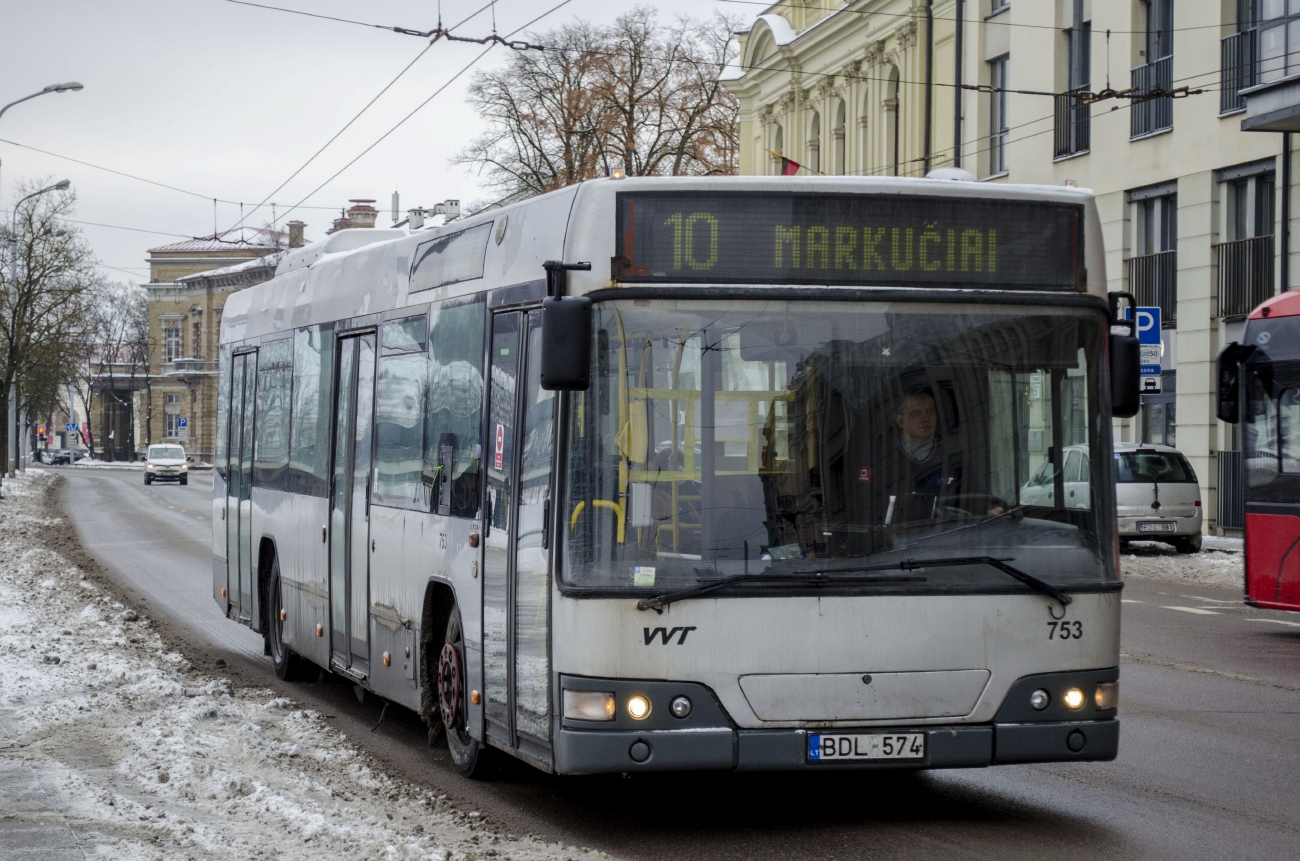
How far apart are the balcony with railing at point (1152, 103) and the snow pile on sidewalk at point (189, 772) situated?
24532mm

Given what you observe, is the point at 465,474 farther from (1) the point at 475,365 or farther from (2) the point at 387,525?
(2) the point at 387,525

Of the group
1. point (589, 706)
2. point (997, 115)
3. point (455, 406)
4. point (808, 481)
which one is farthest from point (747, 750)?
point (997, 115)

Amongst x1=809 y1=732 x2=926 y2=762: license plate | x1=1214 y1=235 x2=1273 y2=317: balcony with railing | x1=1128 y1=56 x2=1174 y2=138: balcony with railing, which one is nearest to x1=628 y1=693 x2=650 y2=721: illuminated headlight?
x1=809 y1=732 x2=926 y2=762: license plate

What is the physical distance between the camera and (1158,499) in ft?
90.0

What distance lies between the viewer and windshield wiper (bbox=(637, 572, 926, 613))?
22.0 feet

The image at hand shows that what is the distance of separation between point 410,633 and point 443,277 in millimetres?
1777

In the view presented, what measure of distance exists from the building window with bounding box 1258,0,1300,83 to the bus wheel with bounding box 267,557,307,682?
20385 mm

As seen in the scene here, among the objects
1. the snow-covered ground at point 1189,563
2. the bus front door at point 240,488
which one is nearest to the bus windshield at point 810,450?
the bus front door at point 240,488

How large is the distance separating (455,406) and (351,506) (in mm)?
2056

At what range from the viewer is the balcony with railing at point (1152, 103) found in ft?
109

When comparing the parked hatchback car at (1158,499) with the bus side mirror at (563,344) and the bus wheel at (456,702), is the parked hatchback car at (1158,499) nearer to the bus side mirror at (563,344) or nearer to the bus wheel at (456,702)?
the bus wheel at (456,702)

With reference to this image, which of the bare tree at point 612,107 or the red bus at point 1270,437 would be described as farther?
the bare tree at point 612,107

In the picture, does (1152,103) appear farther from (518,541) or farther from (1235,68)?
(518,541)

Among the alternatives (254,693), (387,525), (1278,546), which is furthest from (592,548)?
(1278,546)
